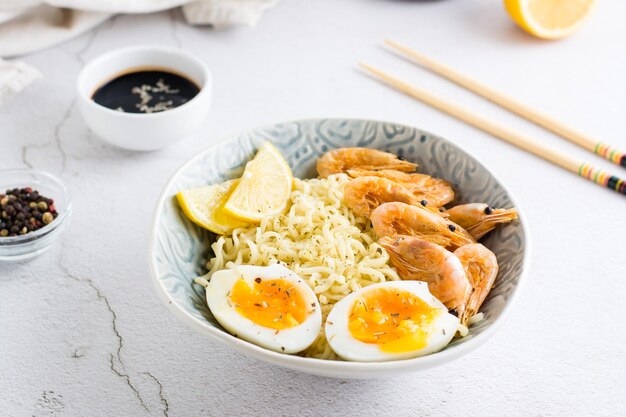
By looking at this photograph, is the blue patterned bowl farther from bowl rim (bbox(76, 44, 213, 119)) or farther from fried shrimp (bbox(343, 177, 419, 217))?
bowl rim (bbox(76, 44, 213, 119))

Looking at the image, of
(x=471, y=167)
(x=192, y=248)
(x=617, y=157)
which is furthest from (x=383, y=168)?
(x=617, y=157)

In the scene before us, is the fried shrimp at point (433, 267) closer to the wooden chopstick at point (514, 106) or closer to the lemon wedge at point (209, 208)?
the lemon wedge at point (209, 208)

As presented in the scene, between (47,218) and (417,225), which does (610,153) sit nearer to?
(417,225)

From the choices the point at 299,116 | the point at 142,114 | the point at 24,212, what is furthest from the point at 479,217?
the point at 24,212

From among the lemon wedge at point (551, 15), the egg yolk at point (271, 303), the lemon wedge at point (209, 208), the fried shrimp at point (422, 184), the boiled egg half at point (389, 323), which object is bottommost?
the lemon wedge at point (209, 208)

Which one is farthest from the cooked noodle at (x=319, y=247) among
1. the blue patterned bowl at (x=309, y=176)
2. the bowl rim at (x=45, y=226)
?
the bowl rim at (x=45, y=226)

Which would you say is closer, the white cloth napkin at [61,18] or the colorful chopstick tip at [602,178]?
the colorful chopstick tip at [602,178]
